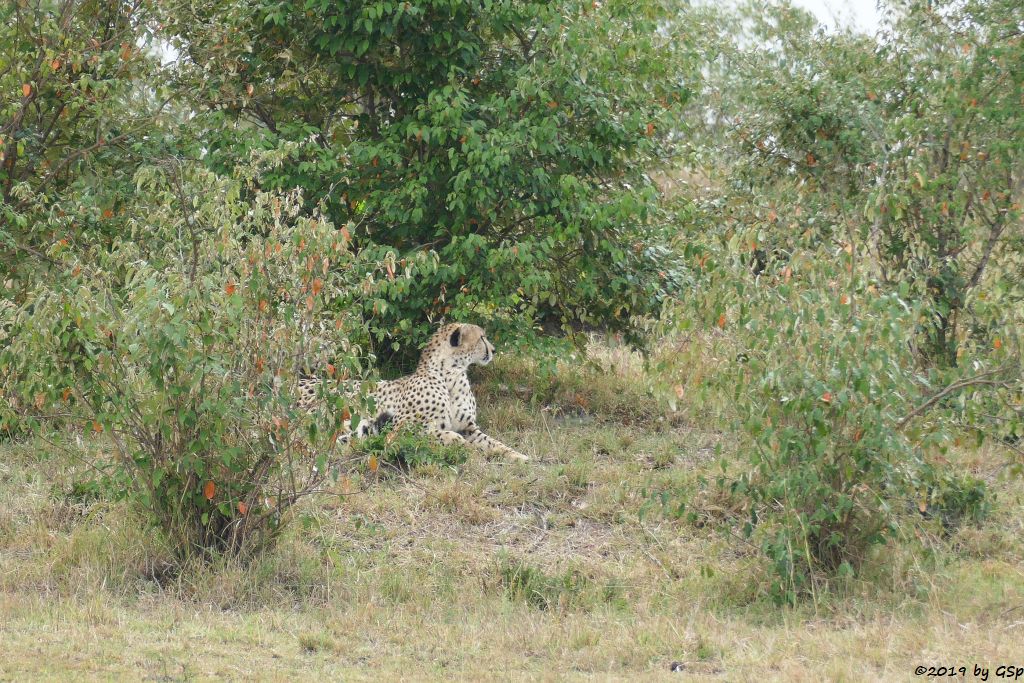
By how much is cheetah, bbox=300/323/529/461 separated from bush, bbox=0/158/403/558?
3028 mm

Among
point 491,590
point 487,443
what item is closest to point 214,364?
point 491,590

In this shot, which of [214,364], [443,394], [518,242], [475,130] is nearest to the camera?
[214,364]

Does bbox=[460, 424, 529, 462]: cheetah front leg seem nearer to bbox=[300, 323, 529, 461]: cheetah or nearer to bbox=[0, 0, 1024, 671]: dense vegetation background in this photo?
bbox=[300, 323, 529, 461]: cheetah

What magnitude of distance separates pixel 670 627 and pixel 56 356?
3747 millimetres

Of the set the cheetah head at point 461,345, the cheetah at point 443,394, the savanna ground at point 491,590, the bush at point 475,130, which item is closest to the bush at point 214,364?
the savanna ground at point 491,590

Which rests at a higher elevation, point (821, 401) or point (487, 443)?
point (821, 401)

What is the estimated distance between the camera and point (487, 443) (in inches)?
411

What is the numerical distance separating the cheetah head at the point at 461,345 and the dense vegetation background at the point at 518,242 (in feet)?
0.65

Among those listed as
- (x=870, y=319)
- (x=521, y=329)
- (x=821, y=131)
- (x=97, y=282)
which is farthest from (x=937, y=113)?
(x=97, y=282)

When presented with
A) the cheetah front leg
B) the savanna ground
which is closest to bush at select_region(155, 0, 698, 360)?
the cheetah front leg

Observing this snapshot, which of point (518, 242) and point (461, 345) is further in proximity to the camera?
point (461, 345)

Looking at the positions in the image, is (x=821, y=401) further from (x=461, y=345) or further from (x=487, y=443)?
(x=461, y=345)

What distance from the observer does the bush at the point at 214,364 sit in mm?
6840

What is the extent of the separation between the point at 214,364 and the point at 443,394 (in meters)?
4.04
